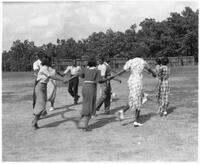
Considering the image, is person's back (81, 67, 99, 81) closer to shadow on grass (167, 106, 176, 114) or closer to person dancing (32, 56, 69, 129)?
person dancing (32, 56, 69, 129)

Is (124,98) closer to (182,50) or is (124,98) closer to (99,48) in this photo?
(182,50)

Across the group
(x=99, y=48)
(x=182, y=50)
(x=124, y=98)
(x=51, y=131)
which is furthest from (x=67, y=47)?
(x=51, y=131)

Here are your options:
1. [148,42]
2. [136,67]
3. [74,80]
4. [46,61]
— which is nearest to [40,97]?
[46,61]

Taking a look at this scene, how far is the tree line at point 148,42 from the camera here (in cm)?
4519

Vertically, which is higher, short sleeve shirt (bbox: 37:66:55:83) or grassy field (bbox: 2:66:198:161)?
short sleeve shirt (bbox: 37:66:55:83)

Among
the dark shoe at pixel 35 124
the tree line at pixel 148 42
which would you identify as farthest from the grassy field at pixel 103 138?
the tree line at pixel 148 42

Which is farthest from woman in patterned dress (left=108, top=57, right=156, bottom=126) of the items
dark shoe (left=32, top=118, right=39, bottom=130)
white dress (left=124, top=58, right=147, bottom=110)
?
dark shoe (left=32, top=118, right=39, bottom=130)

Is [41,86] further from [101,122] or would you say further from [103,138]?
[103,138]

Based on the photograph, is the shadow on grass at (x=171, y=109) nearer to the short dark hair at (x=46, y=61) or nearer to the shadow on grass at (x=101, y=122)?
the shadow on grass at (x=101, y=122)

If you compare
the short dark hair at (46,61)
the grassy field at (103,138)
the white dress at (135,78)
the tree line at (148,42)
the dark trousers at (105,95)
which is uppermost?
the tree line at (148,42)

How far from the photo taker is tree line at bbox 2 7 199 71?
148 feet

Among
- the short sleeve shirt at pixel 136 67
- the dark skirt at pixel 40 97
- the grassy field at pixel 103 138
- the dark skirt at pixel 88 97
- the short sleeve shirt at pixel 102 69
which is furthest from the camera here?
the short sleeve shirt at pixel 102 69

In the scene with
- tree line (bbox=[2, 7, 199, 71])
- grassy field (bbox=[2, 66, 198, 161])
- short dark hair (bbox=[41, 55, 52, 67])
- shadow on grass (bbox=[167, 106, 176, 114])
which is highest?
tree line (bbox=[2, 7, 199, 71])

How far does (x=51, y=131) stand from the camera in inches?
258
